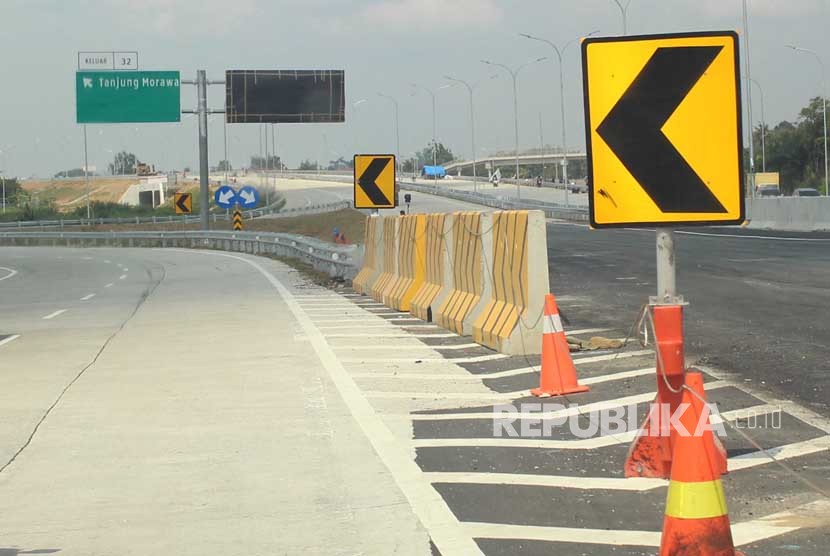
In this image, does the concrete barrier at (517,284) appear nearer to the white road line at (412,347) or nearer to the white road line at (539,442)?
the white road line at (412,347)

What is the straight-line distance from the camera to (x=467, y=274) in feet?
51.2

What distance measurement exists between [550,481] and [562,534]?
1.15 metres

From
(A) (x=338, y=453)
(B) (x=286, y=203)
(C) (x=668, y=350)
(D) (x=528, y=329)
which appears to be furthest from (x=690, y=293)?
(B) (x=286, y=203)

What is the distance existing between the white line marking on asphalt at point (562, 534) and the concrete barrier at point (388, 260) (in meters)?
14.7

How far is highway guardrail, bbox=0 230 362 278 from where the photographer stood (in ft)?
93.1

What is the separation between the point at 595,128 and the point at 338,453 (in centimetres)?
320

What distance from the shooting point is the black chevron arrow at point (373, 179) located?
23.3m

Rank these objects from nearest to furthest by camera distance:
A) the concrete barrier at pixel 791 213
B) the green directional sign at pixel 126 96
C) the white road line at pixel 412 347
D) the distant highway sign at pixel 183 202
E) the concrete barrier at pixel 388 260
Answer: the white road line at pixel 412 347 < the concrete barrier at pixel 388 260 < the concrete barrier at pixel 791 213 < the green directional sign at pixel 126 96 < the distant highway sign at pixel 183 202

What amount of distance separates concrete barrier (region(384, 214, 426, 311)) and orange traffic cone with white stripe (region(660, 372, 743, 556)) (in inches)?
537

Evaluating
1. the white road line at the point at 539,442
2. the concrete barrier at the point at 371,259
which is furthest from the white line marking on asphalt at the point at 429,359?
the concrete barrier at the point at 371,259

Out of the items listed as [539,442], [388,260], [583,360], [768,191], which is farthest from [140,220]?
[539,442]

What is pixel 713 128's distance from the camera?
237 inches

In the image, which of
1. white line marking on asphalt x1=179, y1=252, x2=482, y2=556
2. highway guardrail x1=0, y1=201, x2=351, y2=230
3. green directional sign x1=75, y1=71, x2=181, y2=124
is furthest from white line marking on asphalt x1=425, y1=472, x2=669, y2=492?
highway guardrail x1=0, y1=201, x2=351, y2=230

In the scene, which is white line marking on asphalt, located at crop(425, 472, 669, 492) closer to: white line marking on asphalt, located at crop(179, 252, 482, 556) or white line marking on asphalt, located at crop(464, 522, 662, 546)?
white line marking on asphalt, located at crop(179, 252, 482, 556)
